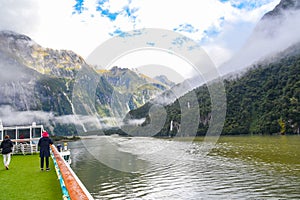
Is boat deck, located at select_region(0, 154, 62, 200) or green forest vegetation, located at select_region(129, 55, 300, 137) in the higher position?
green forest vegetation, located at select_region(129, 55, 300, 137)

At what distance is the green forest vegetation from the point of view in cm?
9856

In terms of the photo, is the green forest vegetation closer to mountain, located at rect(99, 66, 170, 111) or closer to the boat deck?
mountain, located at rect(99, 66, 170, 111)

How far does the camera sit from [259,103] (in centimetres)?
12238

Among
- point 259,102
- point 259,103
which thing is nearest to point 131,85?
point 259,103

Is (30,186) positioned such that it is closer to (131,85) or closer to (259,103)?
(131,85)

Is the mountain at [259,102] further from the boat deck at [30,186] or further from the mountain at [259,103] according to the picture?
the boat deck at [30,186]

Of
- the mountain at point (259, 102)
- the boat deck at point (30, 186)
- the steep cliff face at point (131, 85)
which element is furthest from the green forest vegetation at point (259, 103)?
the boat deck at point (30, 186)

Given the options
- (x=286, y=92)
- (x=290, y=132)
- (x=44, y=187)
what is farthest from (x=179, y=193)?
(x=286, y=92)

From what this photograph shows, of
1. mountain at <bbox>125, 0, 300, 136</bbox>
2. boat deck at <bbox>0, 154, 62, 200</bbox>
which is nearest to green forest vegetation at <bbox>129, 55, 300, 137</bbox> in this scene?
mountain at <bbox>125, 0, 300, 136</bbox>

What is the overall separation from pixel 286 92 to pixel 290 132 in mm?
26316

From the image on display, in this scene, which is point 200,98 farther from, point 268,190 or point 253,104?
point 268,190

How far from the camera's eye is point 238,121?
386ft

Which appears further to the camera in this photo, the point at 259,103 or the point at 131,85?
the point at 259,103

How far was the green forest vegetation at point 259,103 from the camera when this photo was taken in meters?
98.6
